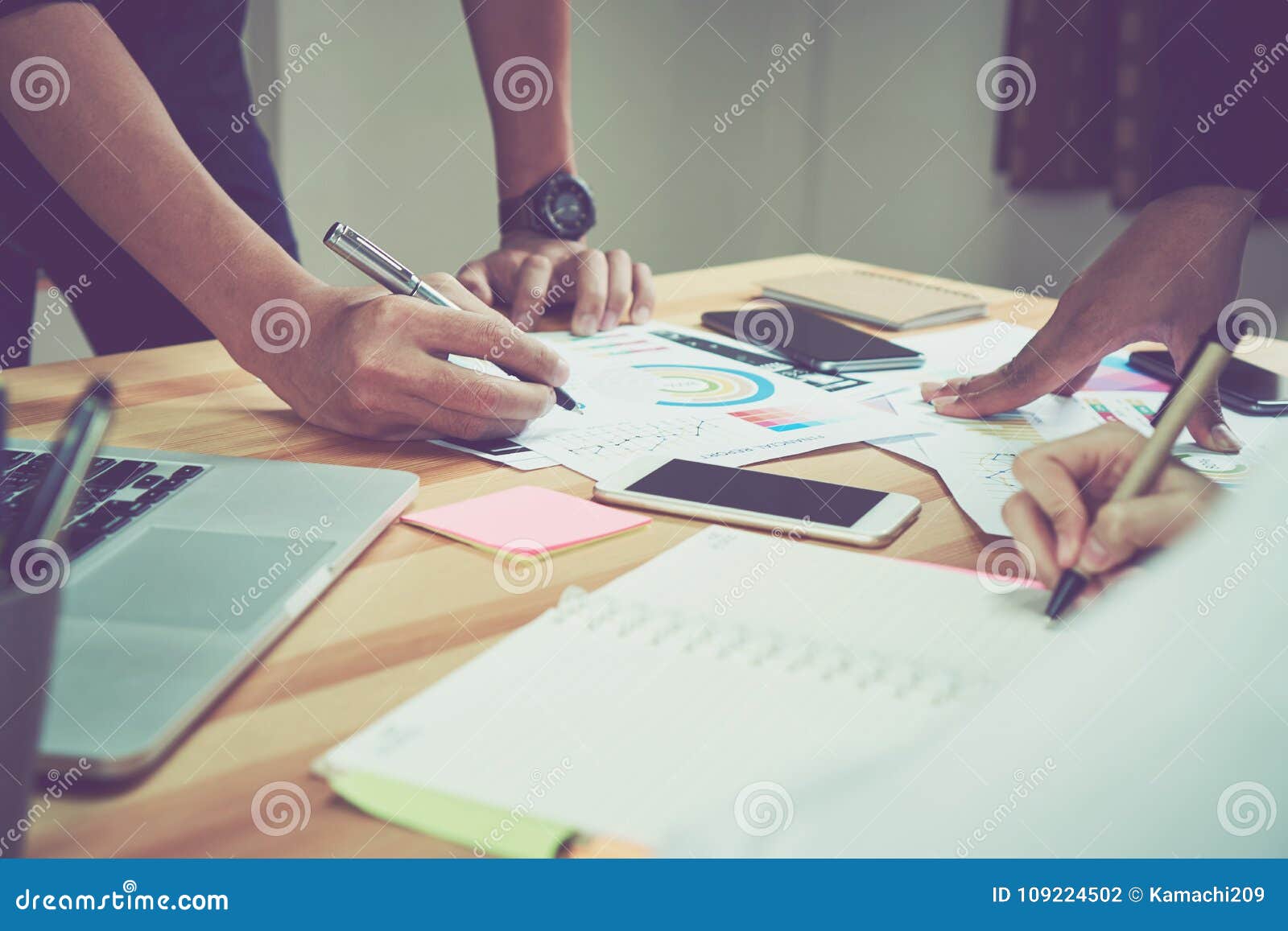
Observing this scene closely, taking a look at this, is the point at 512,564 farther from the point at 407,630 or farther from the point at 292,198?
the point at 292,198

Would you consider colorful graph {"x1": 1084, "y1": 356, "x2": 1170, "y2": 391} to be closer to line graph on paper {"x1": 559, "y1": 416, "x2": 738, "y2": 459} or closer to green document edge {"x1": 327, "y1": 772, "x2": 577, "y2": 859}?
line graph on paper {"x1": 559, "y1": 416, "x2": 738, "y2": 459}

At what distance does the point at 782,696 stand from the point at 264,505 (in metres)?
0.38

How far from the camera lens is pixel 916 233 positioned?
158 inches

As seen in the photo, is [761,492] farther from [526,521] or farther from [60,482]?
Result: [60,482]

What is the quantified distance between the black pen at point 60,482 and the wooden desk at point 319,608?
132 mm

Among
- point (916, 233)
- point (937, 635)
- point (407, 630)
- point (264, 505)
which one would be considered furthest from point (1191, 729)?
point (916, 233)

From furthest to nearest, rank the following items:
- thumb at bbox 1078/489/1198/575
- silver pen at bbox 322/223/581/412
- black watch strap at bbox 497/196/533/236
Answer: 1. black watch strap at bbox 497/196/533/236
2. silver pen at bbox 322/223/581/412
3. thumb at bbox 1078/489/1198/575

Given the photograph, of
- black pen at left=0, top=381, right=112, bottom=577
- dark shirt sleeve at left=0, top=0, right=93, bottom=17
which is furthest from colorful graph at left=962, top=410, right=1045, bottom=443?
dark shirt sleeve at left=0, top=0, right=93, bottom=17

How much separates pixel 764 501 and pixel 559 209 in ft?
2.53

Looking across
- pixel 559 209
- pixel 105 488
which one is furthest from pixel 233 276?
pixel 559 209

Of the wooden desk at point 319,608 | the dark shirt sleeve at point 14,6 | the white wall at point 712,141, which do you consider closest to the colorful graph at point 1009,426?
the wooden desk at point 319,608

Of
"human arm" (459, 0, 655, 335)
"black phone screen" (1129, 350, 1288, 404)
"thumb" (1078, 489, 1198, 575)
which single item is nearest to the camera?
"thumb" (1078, 489, 1198, 575)

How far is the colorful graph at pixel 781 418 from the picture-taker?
0.90 metres

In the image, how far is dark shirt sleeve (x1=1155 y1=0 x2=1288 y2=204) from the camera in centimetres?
94
